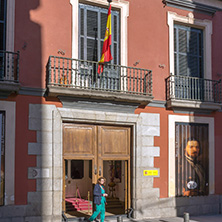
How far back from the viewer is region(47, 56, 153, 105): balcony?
34.7 feet

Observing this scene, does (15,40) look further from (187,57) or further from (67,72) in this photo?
(187,57)

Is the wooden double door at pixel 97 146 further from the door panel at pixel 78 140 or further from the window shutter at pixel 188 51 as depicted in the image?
the window shutter at pixel 188 51

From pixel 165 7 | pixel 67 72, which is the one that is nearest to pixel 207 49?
pixel 165 7

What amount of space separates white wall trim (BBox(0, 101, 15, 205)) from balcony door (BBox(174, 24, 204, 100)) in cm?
611

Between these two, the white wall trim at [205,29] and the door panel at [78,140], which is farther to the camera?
the white wall trim at [205,29]

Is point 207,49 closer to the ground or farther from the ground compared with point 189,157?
farther from the ground

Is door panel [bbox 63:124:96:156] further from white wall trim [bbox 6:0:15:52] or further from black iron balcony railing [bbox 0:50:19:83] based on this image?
white wall trim [bbox 6:0:15:52]

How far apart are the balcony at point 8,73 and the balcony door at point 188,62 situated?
19.3ft

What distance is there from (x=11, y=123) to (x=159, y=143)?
521 cm

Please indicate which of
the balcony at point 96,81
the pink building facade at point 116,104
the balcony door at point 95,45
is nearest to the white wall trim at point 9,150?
the pink building facade at point 116,104

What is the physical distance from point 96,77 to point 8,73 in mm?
2743

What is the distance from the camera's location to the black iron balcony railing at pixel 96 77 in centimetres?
1069

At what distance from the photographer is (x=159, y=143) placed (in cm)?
1221

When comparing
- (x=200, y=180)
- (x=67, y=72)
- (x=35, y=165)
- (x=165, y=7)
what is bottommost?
(x=200, y=180)
